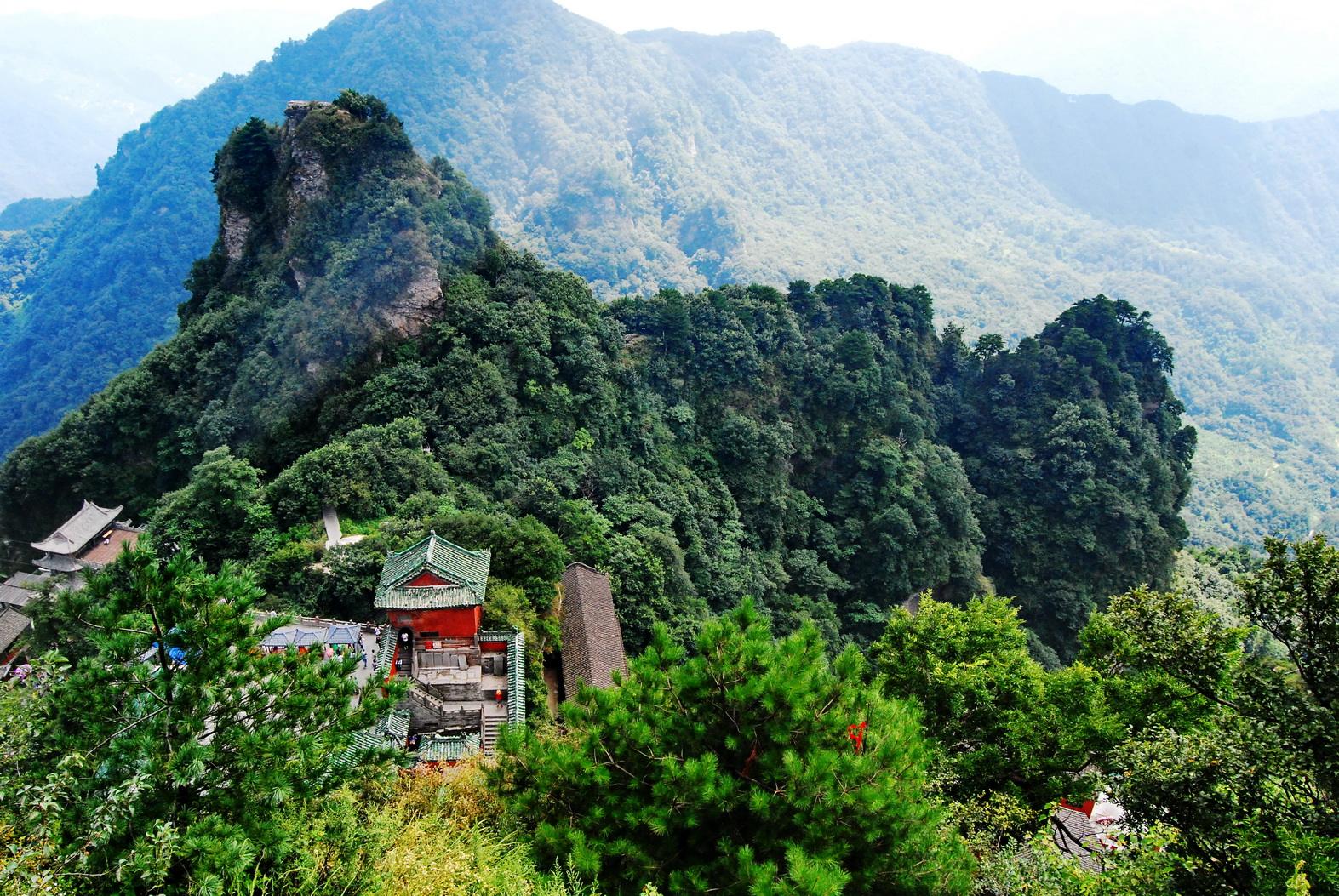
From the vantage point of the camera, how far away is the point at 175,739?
7.38 meters

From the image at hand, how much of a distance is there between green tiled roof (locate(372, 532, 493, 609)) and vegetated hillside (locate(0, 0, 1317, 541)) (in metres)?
65.6

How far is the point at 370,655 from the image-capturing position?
17438 millimetres

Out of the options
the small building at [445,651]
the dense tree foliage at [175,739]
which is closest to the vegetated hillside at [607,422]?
the small building at [445,651]

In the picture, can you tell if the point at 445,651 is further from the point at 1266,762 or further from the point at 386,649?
the point at 1266,762

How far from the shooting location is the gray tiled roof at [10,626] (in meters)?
29.0

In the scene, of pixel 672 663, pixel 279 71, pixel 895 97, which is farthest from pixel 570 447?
pixel 895 97

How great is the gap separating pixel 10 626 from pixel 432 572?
24.7 metres

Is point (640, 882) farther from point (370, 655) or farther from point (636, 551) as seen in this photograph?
point (636, 551)

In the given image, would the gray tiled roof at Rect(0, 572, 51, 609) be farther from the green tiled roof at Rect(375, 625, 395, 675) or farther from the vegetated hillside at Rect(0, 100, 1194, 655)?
the green tiled roof at Rect(375, 625, 395, 675)

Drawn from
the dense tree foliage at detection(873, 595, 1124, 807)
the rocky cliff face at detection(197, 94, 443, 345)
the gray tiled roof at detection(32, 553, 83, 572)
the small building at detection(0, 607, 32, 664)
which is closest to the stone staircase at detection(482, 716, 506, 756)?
the dense tree foliage at detection(873, 595, 1124, 807)

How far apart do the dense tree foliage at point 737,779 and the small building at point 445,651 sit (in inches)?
235

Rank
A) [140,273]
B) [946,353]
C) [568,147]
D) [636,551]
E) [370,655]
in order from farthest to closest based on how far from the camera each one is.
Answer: [568,147], [140,273], [946,353], [636,551], [370,655]

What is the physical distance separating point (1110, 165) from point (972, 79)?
33.8 meters

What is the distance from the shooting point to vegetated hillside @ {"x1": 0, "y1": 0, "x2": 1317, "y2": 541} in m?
76.0
